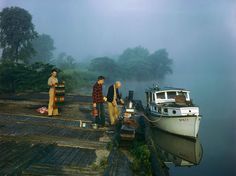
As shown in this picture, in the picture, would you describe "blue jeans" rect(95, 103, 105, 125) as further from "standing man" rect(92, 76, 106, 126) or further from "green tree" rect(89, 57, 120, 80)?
"green tree" rect(89, 57, 120, 80)

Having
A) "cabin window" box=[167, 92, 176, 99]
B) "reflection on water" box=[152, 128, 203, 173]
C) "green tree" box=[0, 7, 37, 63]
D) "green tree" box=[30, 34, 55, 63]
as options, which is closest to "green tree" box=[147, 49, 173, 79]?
"green tree" box=[30, 34, 55, 63]

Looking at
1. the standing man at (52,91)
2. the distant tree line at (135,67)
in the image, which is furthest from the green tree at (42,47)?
the standing man at (52,91)

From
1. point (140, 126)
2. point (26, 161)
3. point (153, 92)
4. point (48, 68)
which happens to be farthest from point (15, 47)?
→ point (26, 161)

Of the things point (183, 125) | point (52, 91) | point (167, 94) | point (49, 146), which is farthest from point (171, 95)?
point (49, 146)

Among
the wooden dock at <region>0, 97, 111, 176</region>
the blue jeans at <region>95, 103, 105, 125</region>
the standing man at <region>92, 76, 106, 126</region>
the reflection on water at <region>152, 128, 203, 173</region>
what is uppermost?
the standing man at <region>92, 76, 106, 126</region>

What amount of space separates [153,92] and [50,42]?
3753 inches

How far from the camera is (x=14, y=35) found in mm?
49156

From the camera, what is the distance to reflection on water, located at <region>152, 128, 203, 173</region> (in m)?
14.5

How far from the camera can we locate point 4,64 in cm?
2605

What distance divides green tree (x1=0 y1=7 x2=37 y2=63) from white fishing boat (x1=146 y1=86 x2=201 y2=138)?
126 feet

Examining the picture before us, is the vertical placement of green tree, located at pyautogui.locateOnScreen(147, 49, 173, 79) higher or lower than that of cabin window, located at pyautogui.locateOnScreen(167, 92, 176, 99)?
higher

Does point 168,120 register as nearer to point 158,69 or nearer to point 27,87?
point 27,87

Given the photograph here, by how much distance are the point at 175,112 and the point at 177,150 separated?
2.60 m

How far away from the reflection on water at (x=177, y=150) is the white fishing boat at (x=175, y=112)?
2.03 ft
